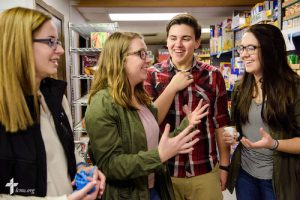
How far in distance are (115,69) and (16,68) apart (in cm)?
54

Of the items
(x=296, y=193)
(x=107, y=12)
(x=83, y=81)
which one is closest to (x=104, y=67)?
(x=296, y=193)

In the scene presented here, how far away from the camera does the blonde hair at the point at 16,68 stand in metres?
1.08

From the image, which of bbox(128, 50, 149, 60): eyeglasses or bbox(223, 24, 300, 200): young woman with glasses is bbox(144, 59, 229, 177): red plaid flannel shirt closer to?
bbox(223, 24, 300, 200): young woman with glasses

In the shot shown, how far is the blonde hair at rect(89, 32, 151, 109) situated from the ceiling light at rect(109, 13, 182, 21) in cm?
467

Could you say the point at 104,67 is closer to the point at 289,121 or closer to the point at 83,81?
the point at 289,121

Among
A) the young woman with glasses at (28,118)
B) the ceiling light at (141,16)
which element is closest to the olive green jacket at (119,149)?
the young woman with glasses at (28,118)

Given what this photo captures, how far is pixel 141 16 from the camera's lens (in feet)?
21.0

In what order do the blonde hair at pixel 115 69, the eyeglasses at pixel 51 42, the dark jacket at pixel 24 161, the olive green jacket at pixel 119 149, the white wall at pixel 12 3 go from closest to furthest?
the dark jacket at pixel 24 161
the eyeglasses at pixel 51 42
the olive green jacket at pixel 119 149
the blonde hair at pixel 115 69
the white wall at pixel 12 3

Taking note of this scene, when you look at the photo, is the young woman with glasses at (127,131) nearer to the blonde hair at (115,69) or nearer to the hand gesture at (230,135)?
the blonde hair at (115,69)

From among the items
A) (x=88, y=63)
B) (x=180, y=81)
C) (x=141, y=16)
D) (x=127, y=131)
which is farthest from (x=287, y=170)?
(x=141, y=16)

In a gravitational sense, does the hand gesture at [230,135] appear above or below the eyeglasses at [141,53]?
below

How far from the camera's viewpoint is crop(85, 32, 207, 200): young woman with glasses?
135 cm

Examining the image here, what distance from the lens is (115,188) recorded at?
146cm

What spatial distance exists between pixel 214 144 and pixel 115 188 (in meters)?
0.85
